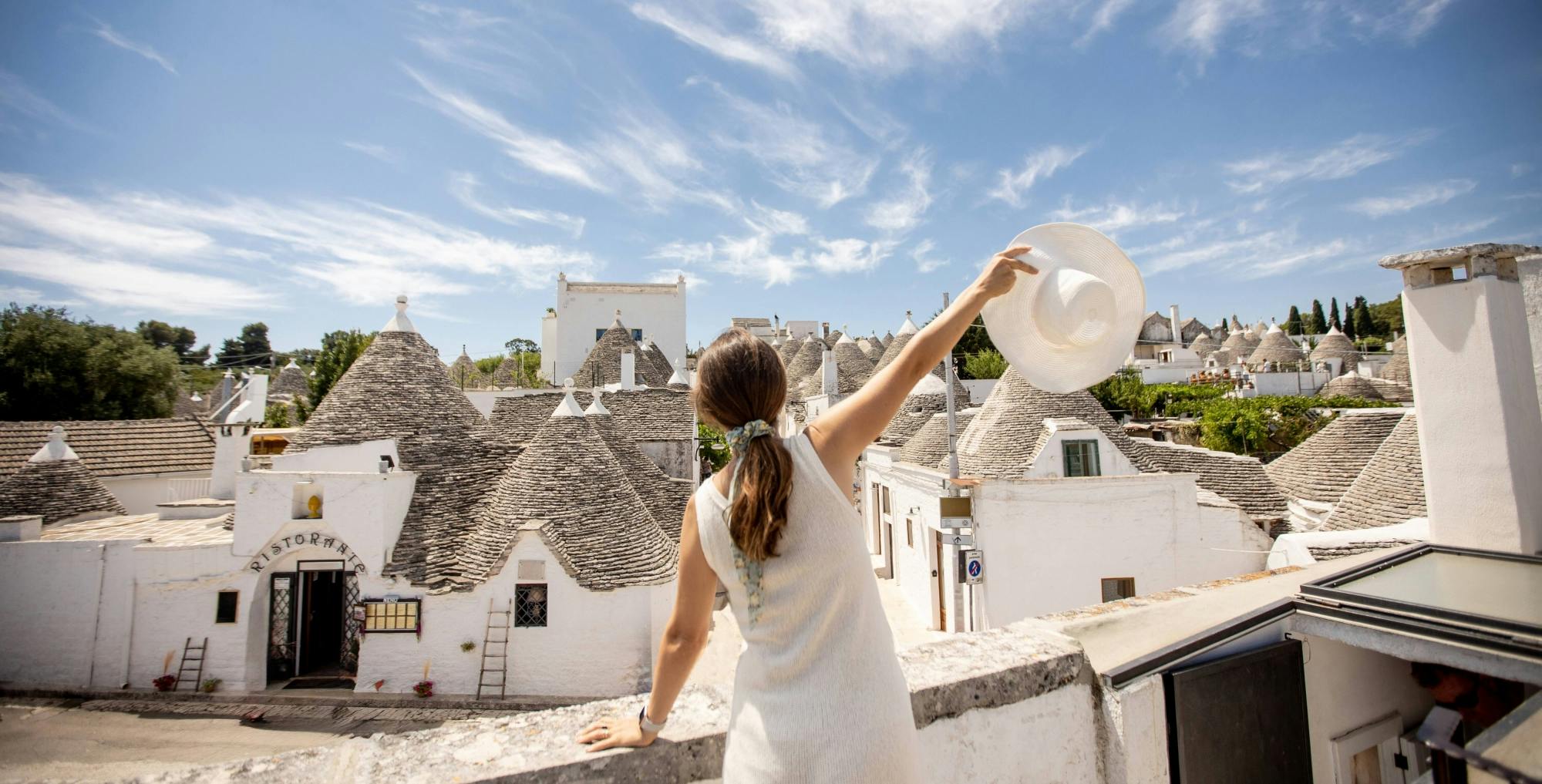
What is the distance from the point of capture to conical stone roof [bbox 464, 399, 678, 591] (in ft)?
35.8

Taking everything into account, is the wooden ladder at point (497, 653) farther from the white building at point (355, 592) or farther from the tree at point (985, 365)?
the tree at point (985, 365)

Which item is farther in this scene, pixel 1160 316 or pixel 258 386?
pixel 1160 316

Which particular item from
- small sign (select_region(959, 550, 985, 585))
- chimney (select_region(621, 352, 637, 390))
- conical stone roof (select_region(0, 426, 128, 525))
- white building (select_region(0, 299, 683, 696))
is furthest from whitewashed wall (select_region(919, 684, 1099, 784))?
chimney (select_region(621, 352, 637, 390))

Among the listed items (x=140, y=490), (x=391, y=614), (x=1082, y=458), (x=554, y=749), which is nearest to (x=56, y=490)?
(x=140, y=490)

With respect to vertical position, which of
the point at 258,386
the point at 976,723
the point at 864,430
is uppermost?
the point at 258,386

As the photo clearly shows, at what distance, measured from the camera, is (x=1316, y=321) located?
201ft

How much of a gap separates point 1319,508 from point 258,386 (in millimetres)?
22199

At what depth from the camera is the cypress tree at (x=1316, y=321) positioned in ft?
198

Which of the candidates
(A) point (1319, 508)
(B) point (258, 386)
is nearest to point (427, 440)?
(B) point (258, 386)

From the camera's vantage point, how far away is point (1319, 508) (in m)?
12.1

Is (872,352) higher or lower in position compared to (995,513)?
higher

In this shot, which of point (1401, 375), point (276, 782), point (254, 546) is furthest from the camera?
point (1401, 375)

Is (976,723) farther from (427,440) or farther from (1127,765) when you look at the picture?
(427,440)

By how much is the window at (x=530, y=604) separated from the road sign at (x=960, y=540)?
6.81 meters
